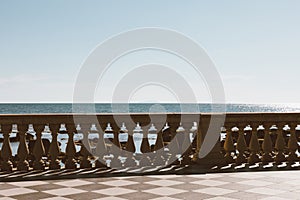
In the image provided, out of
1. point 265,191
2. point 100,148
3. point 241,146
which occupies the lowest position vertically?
point 265,191

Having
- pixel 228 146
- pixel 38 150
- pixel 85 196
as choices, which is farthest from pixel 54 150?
pixel 228 146

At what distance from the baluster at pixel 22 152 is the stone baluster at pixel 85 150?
844 mm

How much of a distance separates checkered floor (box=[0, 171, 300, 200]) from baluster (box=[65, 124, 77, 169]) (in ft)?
2.26

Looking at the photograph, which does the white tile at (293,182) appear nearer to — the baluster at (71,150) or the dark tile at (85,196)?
the dark tile at (85,196)

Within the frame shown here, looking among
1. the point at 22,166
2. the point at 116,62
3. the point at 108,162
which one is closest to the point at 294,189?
the point at 108,162

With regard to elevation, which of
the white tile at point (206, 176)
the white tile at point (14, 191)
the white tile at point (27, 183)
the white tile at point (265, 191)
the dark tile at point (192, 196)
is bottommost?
the white tile at point (265, 191)

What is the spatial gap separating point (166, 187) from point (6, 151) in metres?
2.57

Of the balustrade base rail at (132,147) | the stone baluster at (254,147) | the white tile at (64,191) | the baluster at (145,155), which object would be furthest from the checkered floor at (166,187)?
the stone baluster at (254,147)

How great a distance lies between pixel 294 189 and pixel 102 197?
241 centimetres

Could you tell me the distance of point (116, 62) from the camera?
37.2 ft

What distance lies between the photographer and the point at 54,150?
22.6ft

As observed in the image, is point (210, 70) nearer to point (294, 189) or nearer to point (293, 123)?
point (293, 123)

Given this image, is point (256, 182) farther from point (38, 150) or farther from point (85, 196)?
point (38, 150)

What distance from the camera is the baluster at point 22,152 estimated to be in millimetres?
6780
